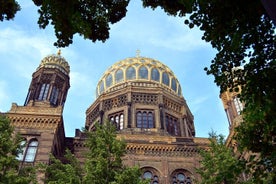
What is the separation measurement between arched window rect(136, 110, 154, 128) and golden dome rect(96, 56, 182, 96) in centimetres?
433

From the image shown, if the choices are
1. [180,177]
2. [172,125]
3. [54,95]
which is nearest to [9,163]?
[54,95]

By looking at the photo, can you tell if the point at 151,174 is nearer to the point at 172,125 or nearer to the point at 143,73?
the point at 172,125

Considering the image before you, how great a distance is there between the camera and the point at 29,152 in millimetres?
18172

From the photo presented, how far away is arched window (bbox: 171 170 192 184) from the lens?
2116 cm

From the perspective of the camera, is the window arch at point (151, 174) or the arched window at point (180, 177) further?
the arched window at point (180, 177)

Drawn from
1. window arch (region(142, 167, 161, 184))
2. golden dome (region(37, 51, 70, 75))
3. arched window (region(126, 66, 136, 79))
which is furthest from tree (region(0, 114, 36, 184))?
arched window (region(126, 66, 136, 79))

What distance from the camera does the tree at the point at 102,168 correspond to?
11039mm

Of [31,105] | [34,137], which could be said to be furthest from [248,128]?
[31,105]

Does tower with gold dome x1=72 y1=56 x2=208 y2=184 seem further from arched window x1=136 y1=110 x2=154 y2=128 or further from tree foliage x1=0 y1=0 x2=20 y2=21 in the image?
tree foliage x1=0 y1=0 x2=20 y2=21

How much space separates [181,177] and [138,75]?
42.6 ft

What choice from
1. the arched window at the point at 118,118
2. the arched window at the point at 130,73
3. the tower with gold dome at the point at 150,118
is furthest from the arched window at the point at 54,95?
the arched window at the point at 130,73

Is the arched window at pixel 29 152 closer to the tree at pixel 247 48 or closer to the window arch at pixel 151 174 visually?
the window arch at pixel 151 174

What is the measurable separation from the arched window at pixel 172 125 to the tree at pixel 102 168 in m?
14.6

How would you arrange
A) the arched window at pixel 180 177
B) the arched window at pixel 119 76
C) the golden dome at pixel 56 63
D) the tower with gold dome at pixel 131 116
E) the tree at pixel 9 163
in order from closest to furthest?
the tree at pixel 9 163 < the tower with gold dome at pixel 131 116 < the arched window at pixel 180 177 < the golden dome at pixel 56 63 < the arched window at pixel 119 76
